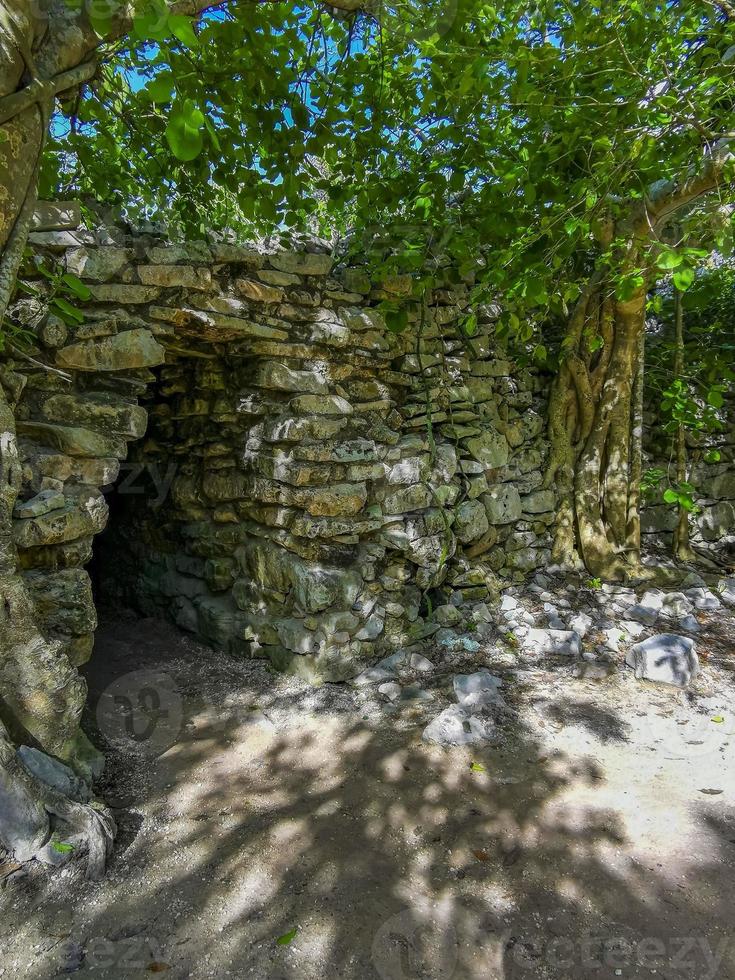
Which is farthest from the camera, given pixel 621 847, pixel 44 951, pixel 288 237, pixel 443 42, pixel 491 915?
pixel 288 237

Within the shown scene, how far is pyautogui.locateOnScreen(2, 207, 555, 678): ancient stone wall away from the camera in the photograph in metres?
2.40

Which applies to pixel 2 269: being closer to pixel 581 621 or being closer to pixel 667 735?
pixel 667 735

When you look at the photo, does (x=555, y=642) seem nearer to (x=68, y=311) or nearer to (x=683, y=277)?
(x=683, y=277)

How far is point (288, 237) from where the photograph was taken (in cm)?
307

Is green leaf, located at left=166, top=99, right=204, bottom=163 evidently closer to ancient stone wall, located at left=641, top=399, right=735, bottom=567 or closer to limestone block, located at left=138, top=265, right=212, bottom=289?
limestone block, located at left=138, top=265, right=212, bottom=289

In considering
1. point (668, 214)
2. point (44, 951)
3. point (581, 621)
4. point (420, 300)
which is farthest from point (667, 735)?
point (668, 214)

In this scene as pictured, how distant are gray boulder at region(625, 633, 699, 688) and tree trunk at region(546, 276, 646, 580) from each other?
1.06m

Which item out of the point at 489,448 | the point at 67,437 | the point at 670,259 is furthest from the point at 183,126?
the point at 489,448

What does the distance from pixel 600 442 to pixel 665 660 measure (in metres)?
1.85

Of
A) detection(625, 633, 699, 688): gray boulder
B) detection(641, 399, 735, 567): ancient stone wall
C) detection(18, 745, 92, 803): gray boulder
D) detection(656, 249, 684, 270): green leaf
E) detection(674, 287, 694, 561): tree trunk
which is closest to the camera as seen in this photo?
detection(18, 745, 92, 803): gray boulder

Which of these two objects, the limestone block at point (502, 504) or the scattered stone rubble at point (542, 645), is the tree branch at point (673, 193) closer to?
the limestone block at point (502, 504)

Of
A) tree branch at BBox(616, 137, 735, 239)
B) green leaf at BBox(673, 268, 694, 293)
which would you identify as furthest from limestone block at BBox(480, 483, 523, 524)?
green leaf at BBox(673, 268, 694, 293)

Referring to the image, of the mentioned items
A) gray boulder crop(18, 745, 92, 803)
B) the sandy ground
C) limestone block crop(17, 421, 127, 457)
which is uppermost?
limestone block crop(17, 421, 127, 457)

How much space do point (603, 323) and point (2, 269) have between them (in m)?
3.84
